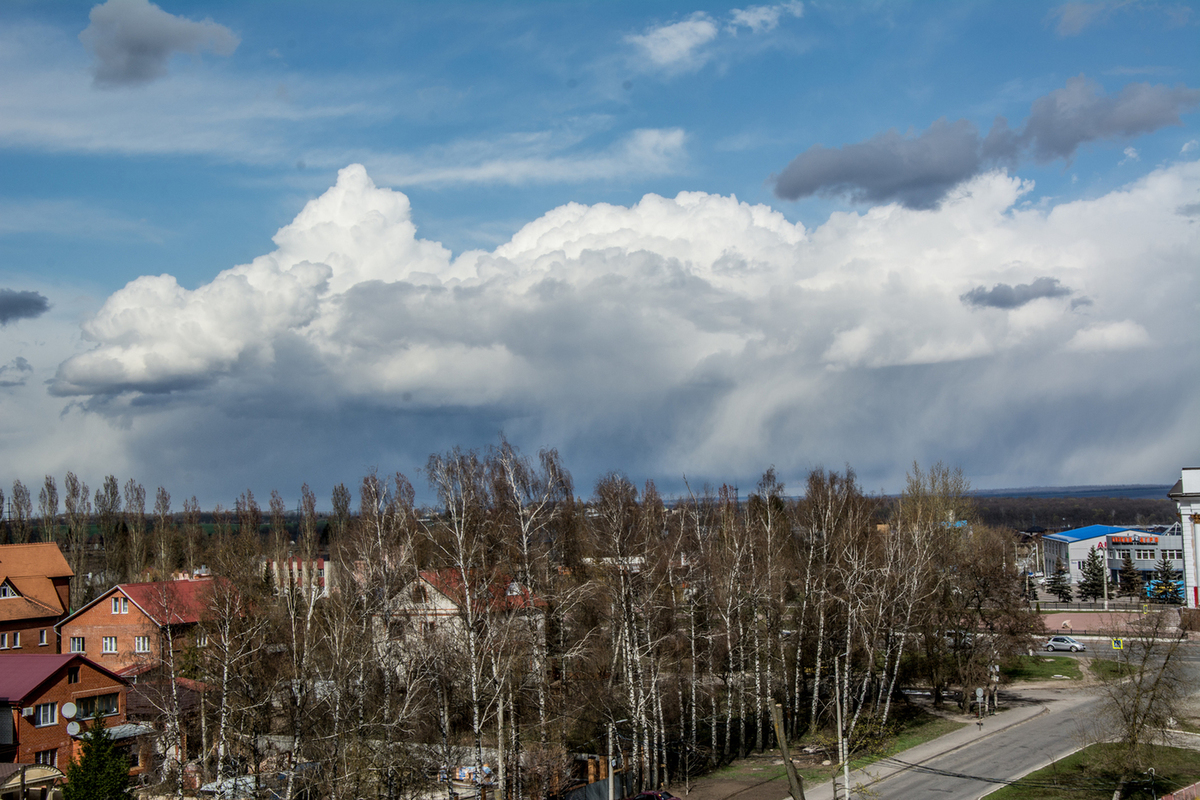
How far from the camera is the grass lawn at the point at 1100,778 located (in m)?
36.1

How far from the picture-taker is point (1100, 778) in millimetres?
38750

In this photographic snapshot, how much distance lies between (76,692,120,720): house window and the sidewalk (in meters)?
33.1

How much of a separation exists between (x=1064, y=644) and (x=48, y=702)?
7638 centimetres

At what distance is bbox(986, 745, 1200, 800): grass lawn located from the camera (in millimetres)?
36062

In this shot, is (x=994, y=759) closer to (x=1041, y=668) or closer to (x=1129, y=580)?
(x=1041, y=668)

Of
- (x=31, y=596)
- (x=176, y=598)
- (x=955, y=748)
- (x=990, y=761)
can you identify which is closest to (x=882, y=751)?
(x=955, y=748)

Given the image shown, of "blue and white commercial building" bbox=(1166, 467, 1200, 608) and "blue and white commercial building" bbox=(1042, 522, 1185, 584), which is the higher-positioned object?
"blue and white commercial building" bbox=(1166, 467, 1200, 608)

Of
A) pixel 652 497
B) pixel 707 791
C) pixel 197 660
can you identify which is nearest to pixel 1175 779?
pixel 707 791

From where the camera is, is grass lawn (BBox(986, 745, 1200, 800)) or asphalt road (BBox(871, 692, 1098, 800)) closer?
grass lawn (BBox(986, 745, 1200, 800))

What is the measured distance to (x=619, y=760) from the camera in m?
39.9

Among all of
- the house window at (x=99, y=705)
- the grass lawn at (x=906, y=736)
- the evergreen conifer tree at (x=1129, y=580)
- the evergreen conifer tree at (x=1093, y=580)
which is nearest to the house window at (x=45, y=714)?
the house window at (x=99, y=705)

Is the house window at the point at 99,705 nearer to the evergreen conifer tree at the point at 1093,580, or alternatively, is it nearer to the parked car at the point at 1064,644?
the parked car at the point at 1064,644

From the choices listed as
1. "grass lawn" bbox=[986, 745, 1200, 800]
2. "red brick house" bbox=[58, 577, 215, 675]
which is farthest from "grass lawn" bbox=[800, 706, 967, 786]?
"red brick house" bbox=[58, 577, 215, 675]

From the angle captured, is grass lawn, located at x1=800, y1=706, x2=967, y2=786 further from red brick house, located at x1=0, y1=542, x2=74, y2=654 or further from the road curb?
red brick house, located at x1=0, y1=542, x2=74, y2=654
